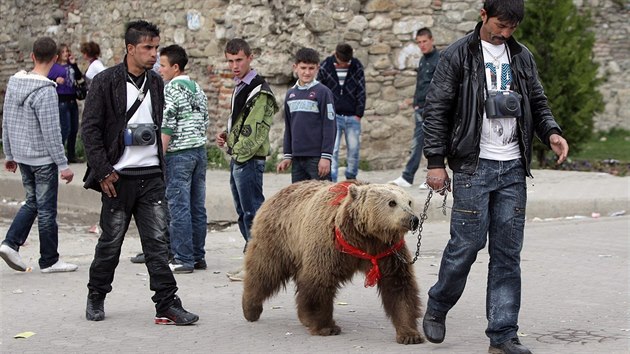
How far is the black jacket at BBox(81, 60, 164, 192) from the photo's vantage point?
756 centimetres

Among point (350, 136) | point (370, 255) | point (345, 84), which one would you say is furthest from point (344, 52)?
point (370, 255)

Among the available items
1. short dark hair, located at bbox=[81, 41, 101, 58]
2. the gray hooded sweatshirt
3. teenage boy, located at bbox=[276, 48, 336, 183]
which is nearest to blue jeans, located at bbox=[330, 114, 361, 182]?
teenage boy, located at bbox=[276, 48, 336, 183]

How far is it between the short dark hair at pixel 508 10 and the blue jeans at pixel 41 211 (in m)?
4.66

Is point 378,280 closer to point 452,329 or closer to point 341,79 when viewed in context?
point 452,329

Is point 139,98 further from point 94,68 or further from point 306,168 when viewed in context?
point 94,68

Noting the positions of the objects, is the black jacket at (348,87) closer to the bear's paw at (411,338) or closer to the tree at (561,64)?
the tree at (561,64)

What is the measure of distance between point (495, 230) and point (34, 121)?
15.1ft

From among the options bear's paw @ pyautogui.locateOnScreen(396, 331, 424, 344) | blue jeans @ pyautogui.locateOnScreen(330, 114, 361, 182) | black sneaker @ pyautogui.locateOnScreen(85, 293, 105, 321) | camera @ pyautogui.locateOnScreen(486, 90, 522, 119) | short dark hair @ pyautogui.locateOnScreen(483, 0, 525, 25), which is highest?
short dark hair @ pyautogui.locateOnScreen(483, 0, 525, 25)

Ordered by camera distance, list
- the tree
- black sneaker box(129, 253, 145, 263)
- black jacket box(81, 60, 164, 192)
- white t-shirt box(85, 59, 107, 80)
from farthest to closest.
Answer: white t-shirt box(85, 59, 107, 80)
the tree
black sneaker box(129, 253, 145, 263)
black jacket box(81, 60, 164, 192)

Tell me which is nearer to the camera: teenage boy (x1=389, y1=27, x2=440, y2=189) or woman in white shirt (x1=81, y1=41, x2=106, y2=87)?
teenage boy (x1=389, y1=27, x2=440, y2=189)

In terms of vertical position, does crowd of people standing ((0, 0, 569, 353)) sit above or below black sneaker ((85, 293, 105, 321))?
above

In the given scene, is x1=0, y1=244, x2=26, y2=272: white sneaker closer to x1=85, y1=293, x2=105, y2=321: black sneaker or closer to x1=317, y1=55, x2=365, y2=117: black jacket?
x1=85, y1=293, x2=105, y2=321: black sneaker

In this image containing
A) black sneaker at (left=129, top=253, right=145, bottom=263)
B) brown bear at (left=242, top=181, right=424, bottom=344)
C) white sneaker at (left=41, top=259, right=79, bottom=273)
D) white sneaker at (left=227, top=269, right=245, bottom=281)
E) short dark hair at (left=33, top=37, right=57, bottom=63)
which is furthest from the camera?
black sneaker at (left=129, top=253, right=145, bottom=263)

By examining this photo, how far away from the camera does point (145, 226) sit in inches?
302
